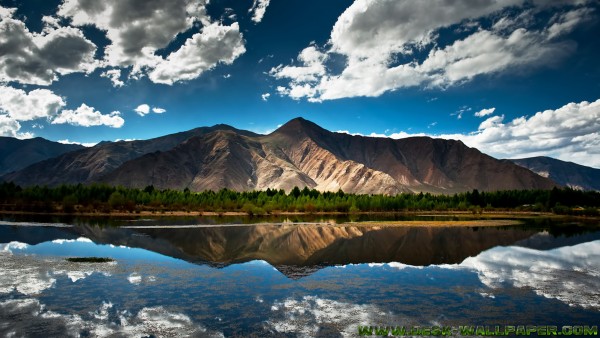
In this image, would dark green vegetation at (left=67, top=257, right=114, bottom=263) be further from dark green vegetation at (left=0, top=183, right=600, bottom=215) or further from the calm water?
dark green vegetation at (left=0, top=183, right=600, bottom=215)

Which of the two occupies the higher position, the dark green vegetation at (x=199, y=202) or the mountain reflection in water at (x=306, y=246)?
the dark green vegetation at (x=199, y=202)

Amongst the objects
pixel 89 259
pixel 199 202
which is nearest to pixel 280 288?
pixel 89 259

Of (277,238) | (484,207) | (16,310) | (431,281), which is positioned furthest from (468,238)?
(484,207)

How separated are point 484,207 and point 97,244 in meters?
187

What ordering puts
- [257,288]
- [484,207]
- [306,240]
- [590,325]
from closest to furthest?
[590,325] < [257,288] < [306,240] < [484,207]

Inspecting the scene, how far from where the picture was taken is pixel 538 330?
19766 mm

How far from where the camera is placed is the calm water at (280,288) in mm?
20594

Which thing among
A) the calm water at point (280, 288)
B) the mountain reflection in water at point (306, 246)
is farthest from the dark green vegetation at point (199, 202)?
the calm water at point (280, 288)

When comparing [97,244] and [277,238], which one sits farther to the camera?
[277,238]

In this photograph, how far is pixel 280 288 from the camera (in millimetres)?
29344

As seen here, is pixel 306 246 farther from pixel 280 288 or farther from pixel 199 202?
pixel 199 202

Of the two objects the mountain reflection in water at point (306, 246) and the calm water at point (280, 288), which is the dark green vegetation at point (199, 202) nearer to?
the mountain reflection in water at point (306, 246)

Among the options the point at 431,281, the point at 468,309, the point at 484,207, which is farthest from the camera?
the point at 484,207

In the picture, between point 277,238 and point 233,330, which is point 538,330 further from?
point 277,238
